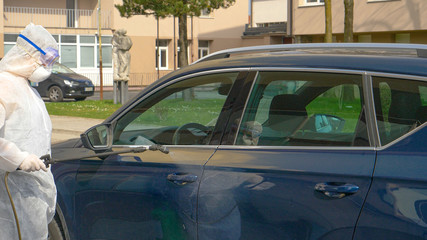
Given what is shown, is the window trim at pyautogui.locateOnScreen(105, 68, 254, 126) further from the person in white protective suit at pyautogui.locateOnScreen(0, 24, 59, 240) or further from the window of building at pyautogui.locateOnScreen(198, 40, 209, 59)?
the window of building at pyautogui.locateOnScreen(198, 40, 209, 59)

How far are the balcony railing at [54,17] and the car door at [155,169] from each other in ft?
131

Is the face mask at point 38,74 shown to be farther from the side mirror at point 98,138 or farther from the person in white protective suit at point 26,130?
the side mirror at point 98,138

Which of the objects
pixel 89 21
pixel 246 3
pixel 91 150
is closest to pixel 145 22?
Answer: pixel 89 21

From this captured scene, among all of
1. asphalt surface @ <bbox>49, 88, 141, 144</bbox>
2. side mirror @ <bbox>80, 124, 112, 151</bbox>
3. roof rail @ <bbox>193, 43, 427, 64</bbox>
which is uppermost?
roof rail @ <bbox>193, 43, 427, 64</bbox>

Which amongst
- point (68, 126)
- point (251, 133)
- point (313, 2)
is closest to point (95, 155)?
point (251, 133)

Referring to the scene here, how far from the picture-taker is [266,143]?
11.7 ft

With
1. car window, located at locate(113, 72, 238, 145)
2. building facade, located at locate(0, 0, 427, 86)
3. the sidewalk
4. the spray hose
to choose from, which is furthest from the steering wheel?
building facade, located at locate(0, 0, 427, 86)

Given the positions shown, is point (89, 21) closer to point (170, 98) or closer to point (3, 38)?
point (3, 38)

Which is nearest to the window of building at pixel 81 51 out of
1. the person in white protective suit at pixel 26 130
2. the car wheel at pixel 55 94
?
the car wheel at pixel 55 94

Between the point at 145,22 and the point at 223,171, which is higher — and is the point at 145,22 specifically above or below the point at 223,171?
above

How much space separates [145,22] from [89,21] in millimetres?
3752

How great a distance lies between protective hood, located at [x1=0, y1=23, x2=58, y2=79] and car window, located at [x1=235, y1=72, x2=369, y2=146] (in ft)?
3.84

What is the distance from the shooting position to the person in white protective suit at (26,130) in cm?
355

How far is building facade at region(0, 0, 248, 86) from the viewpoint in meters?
43.3
